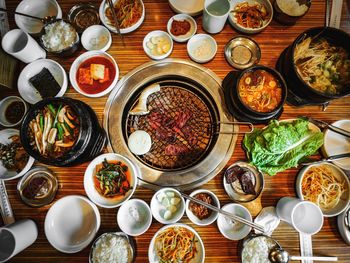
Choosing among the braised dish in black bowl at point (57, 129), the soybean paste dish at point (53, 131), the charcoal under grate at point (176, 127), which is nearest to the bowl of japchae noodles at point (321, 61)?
the charcoal under grate at point (176, 127)

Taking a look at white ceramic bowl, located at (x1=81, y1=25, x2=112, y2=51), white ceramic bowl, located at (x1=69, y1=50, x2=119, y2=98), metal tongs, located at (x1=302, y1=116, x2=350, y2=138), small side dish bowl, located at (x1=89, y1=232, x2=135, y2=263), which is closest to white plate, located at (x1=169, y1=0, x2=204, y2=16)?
white ceramic bowl, located at (x1=81, y1=25, x2=112, y2=51)

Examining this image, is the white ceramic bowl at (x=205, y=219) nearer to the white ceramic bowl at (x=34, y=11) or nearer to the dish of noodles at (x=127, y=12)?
the dish of noodles at (x=127, y=12)

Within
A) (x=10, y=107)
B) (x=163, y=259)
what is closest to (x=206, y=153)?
(x=163, y=259)

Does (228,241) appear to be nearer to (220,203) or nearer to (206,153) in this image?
(220,203)

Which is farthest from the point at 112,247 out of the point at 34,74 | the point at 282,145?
the point at 34,74

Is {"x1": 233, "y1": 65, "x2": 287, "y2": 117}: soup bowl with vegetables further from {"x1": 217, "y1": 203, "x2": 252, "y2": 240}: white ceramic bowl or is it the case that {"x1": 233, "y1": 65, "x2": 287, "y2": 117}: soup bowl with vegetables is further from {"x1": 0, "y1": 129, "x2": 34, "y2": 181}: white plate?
{"x1": 0, "y1": 129, "x2": 34, "y2": 181}: white plate
